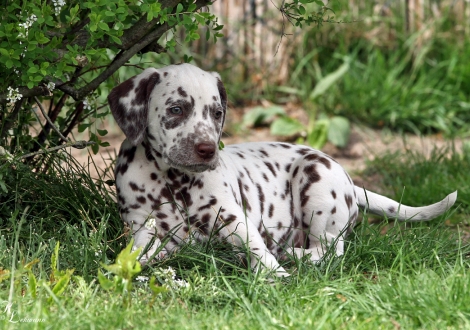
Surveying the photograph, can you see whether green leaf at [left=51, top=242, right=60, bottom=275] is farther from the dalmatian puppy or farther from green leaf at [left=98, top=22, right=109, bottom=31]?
green leaf at [left=98, top=22, right=109, bottom=31]

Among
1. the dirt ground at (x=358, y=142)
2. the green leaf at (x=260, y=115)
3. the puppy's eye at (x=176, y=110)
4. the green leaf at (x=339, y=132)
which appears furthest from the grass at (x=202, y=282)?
the green leaf at (x=260, y=115)

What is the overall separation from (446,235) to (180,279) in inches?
72.7

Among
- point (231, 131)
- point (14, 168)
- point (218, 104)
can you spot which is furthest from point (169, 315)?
point (231, 131)

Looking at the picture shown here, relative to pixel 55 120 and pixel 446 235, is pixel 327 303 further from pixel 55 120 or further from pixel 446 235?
pixel 55 120

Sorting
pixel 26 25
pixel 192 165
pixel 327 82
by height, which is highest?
pixel 26 25

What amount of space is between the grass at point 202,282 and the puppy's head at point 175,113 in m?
0.52

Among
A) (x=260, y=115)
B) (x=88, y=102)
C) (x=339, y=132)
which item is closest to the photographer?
(x=88, y=102)

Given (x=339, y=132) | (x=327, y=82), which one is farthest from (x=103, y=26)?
(x=327, y=82)

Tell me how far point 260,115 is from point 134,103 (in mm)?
5133

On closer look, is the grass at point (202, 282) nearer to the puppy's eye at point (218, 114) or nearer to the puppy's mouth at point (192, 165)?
the puppy's mouth at point (192, 165)

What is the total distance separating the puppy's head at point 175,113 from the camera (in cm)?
419

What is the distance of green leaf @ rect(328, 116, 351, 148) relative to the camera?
8617 millimetres

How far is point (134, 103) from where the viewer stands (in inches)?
171

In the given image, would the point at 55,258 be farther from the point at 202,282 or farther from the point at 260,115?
the point at 260,115
